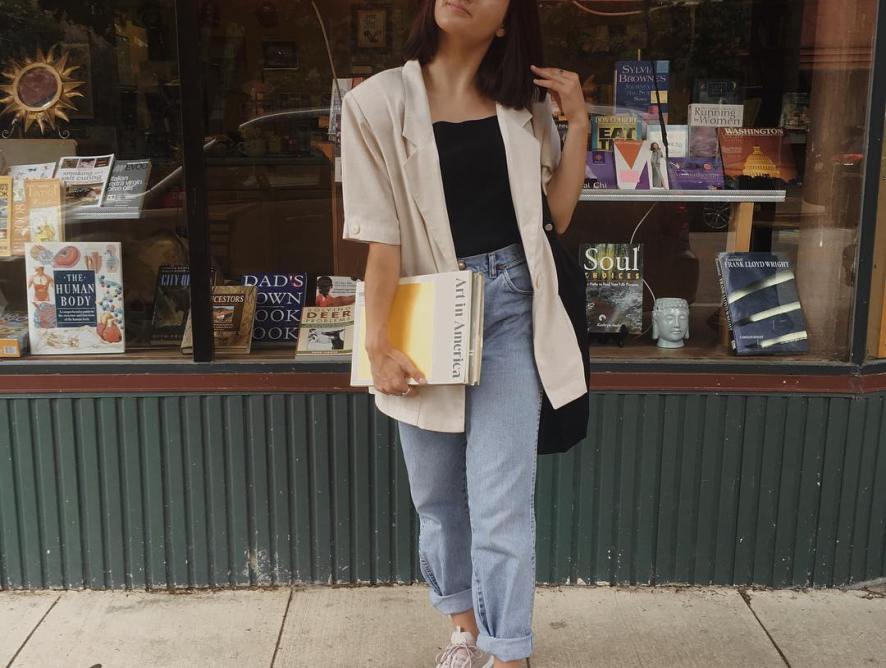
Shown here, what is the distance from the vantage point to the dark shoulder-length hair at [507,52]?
240cm

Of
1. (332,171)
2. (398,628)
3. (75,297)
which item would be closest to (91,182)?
(75,297)

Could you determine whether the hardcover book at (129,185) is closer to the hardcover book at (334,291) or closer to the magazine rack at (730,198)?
the hardcover book at (334,291)

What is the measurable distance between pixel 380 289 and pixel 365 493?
1.25m

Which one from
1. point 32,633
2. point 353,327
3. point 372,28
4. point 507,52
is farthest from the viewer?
point 372,28

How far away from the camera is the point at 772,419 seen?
133 inches

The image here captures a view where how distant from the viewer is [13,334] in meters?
3.46

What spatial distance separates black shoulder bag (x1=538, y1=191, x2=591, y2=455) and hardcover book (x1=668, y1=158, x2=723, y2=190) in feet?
4.33

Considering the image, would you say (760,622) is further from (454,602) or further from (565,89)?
(565,89)

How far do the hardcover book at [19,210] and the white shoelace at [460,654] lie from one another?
2.05 metres

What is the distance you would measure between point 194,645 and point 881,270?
257cm

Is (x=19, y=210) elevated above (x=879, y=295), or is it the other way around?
(x=19, y=210)

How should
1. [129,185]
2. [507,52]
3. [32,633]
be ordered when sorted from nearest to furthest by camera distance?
[507,52] → [32,633] → [129,185]

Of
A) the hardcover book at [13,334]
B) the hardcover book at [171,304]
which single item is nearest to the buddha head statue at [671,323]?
the hardcover book at [171,304]

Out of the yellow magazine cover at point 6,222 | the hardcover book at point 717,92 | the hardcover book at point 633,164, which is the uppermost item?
the hardcover book at point 717,92
